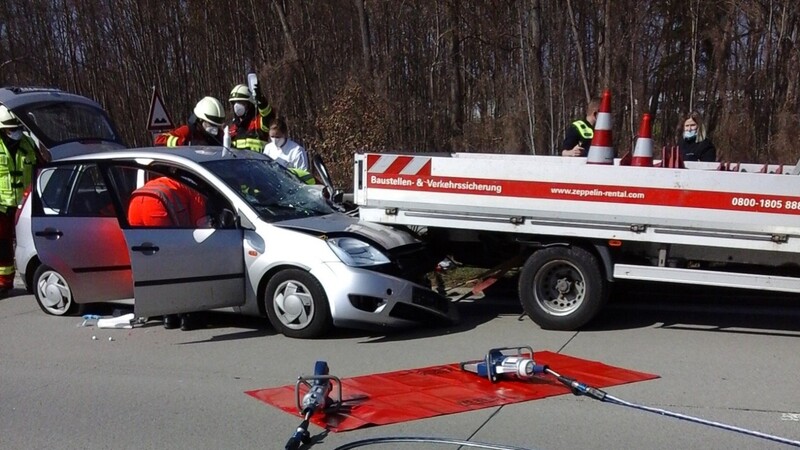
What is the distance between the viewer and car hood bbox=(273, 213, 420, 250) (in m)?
7.72

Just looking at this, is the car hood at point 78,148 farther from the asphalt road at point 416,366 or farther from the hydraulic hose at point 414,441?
the hydraulic hose at point 414,441

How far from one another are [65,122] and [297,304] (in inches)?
325

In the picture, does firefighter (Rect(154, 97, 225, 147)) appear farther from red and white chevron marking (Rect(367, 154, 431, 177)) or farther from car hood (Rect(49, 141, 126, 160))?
red and white chevron marking (Rect(367, 154, 431, 177))

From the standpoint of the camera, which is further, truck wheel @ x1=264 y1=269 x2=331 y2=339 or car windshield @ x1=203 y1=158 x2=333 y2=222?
car windshield @ x1=203 y1=158 x2=333 y2=222

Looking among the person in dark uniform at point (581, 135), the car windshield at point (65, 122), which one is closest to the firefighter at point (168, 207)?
the person in dark uniform at point (581, 135)

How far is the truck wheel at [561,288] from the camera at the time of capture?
7535 millimetres

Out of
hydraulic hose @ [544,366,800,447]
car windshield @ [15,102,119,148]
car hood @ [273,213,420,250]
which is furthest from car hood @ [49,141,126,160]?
hydraulic hose @ [544,366,800,447]

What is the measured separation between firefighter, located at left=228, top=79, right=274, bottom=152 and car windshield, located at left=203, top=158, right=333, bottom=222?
219 cm

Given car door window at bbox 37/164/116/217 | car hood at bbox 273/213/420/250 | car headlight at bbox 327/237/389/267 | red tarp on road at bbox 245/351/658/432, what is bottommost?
red tarp on road at bbox 245/351/658/432

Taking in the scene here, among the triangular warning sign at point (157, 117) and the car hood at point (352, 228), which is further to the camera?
the triangular warning sign at point (157, 117)

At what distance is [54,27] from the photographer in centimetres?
2442

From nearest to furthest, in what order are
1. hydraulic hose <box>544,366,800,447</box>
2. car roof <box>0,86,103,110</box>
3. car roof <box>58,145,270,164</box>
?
hydraulic hose <box>544,366,800,447</box> → car roof <box>58,145,270,164</box> → car roof <box>0,86,103,110</box>

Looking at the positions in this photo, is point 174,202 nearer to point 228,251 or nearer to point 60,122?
point 228,251

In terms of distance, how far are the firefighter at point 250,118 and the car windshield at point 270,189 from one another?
219cm
